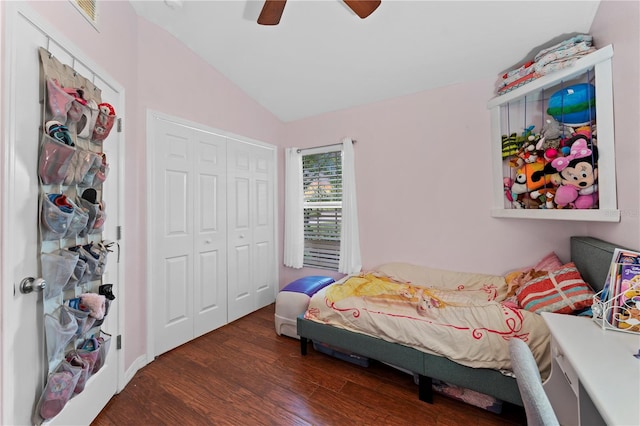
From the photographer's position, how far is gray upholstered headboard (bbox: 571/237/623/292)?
1495 millimetres

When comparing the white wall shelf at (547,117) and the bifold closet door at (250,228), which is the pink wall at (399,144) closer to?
the white wall shelf at (547,117)

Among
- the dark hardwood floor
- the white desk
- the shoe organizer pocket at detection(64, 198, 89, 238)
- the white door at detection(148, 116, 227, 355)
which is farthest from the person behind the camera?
the white door at detection(148, 116, 227, 355)

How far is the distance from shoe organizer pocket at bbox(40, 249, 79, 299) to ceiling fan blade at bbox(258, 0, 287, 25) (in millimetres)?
1733

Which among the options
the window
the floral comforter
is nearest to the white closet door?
the floral comforter

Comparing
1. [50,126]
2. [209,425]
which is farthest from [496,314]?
[50,126]

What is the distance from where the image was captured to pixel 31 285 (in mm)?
1081

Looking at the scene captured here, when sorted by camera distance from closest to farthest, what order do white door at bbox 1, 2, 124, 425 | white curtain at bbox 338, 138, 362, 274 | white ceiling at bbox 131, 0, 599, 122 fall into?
white door at bbox 1, 2, 124, 425 → white ceiling at bbox 131, 0, 599, 122 → white curtain at bbox 338, 138, 362, 274

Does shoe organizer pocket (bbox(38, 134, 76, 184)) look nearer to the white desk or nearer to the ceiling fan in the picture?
the ceiling fan

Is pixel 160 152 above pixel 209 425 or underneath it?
above

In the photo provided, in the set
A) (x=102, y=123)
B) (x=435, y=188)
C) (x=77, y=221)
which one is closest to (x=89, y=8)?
(x=102, y=123)

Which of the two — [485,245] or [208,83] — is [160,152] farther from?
[485,245]

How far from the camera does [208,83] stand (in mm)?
2643

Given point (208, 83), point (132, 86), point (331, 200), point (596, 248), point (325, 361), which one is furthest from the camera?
point (331, 200)

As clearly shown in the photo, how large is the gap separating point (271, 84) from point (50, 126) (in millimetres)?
2133
